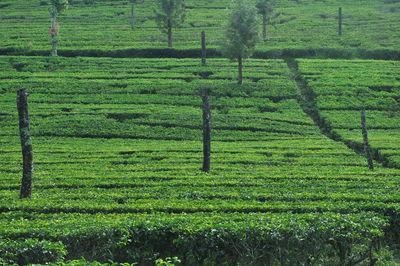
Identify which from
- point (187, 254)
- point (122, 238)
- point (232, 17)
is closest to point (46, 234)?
point (122, 238)

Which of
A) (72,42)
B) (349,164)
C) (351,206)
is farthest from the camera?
(72,42)

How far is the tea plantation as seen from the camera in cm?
1798

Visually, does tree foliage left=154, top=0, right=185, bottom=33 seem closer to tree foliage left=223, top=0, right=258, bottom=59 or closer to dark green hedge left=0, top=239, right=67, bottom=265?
tree foliage left=223, top=0, right=258, bottom=59

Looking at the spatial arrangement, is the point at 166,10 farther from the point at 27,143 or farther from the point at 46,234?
the point at 46,234

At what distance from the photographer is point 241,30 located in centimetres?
5544

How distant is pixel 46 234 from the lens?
17.6 metres

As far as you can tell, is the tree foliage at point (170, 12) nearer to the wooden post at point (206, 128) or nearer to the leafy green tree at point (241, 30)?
the leafy green tree at point (241, 30)

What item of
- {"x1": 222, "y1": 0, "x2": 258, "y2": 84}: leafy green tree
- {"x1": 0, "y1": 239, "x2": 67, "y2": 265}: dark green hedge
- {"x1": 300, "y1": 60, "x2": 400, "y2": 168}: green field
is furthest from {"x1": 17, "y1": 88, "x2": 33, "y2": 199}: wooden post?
{"x1": 222, "y1": 0, "x2": 258, "y2": 84}: leafy green tree

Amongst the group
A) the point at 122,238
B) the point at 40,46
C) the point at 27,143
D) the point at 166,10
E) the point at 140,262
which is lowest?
the point at 140,262

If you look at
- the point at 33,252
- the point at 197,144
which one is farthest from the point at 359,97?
the point at 33,252

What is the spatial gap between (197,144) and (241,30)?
18659 mm

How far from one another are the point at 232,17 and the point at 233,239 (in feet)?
136

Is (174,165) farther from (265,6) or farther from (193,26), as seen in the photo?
(193,26)

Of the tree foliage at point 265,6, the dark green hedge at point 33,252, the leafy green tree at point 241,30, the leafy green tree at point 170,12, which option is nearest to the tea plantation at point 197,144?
the dark green hedge at point 33,252
